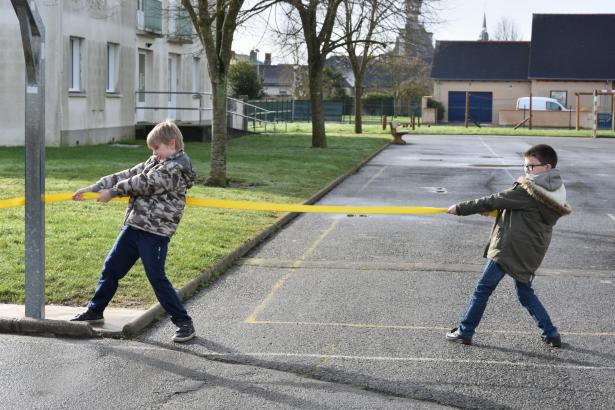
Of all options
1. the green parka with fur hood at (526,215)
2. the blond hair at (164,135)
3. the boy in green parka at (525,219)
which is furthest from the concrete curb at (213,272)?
the green parka with fur hood at (526,215)

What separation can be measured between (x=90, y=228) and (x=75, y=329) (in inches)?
194

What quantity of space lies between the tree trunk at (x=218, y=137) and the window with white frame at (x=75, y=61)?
492 inches

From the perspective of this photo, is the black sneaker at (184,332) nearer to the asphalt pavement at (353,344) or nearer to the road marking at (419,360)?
the asphalt pavement at (353,344)

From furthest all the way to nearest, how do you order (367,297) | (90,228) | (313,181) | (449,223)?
(313,181), (449,223), (90,228), (367,297)

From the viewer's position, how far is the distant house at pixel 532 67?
68625mm

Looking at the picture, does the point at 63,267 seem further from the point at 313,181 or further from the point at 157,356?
the point at 313,181

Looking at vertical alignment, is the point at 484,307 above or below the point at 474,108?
below

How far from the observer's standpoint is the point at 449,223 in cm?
1518

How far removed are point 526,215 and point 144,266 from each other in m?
2.79

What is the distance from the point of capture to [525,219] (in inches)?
288

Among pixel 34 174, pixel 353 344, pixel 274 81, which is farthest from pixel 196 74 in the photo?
pixel 274 81

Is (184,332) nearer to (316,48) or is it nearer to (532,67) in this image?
(316,48)

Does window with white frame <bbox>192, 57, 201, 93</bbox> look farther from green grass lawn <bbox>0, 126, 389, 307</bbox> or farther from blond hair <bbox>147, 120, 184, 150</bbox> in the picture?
blond hair <bbox>147, 120, 184, 150</bbox>

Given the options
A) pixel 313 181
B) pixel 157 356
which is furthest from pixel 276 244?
pixel 313 181
